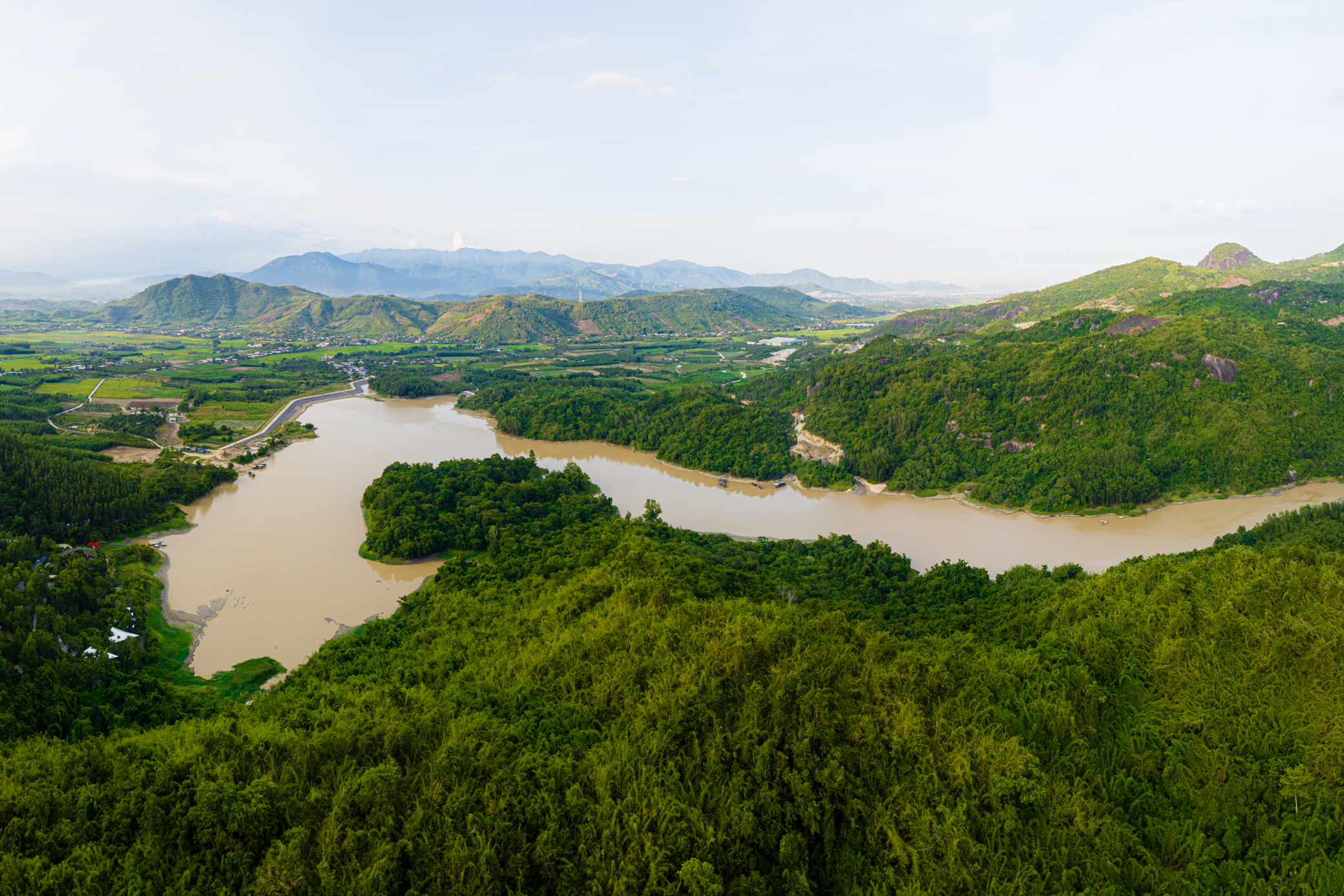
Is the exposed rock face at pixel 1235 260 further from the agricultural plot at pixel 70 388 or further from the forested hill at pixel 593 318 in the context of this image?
the agricultural plot at pixel 70 388

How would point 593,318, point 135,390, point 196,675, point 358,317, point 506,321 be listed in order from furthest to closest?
point 358,317 → point 593,318 → point 506,321 → point 135,390 → point 196,675

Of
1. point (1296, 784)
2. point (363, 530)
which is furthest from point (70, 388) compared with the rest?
point (1296, 784)

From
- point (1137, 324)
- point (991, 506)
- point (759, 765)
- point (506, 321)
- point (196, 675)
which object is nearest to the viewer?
Result: point (759, 765)

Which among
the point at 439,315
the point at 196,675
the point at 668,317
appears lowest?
the point at 196,675

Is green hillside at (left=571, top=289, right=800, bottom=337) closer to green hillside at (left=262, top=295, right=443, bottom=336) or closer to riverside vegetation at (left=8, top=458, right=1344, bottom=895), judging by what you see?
green hillside at (left=262, top=295, right=443, bottom=336)

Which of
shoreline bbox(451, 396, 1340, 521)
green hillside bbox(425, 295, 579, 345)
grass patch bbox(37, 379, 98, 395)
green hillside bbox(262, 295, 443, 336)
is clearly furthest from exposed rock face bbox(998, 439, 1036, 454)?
green hillside bbox(262, 295, 443, 336)

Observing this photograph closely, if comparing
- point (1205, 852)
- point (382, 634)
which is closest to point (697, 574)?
point (382, 634)

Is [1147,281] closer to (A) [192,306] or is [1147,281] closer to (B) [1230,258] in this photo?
(B) [1230,258]

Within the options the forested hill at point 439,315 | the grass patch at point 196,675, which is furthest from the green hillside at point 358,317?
the grass patch at point 196,675
